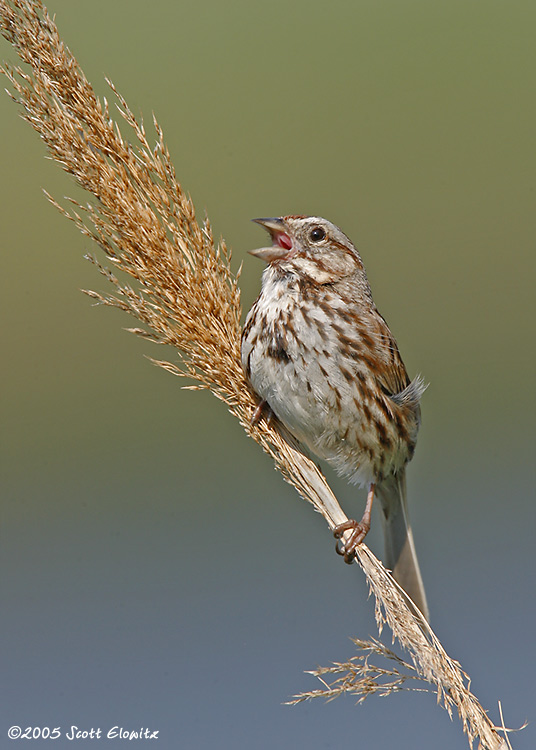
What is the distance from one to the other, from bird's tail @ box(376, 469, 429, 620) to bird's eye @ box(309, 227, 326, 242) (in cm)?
91

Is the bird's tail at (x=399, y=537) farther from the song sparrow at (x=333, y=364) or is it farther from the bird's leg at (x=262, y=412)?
the bird's leg at (x=262, y=412)

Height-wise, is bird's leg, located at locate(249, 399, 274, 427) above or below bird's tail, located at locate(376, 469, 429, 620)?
above

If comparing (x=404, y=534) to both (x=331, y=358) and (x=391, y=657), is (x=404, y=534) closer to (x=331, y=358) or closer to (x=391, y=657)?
(x=331, y=358)

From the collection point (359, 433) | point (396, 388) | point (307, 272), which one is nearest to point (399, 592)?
point (359, 433)

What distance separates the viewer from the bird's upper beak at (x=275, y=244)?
2467mm

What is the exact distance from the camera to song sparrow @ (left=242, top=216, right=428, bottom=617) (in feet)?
7.84

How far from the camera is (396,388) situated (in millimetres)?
2727

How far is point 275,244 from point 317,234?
0.48 ft

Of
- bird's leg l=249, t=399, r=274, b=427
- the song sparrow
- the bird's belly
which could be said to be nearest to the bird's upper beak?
the song sparrow

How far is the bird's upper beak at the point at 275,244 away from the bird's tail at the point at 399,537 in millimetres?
926

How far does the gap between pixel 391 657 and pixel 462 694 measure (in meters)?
0.17

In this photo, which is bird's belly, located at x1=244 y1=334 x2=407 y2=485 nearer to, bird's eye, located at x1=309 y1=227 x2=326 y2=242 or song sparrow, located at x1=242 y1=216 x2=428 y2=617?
song sparrow, located at x1=242 y1=216 x2=428 y2=617

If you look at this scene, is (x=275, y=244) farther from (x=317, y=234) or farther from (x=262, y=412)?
(x=262, y=412)

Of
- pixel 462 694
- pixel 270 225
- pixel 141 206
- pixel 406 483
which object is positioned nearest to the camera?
pixel 462 694
